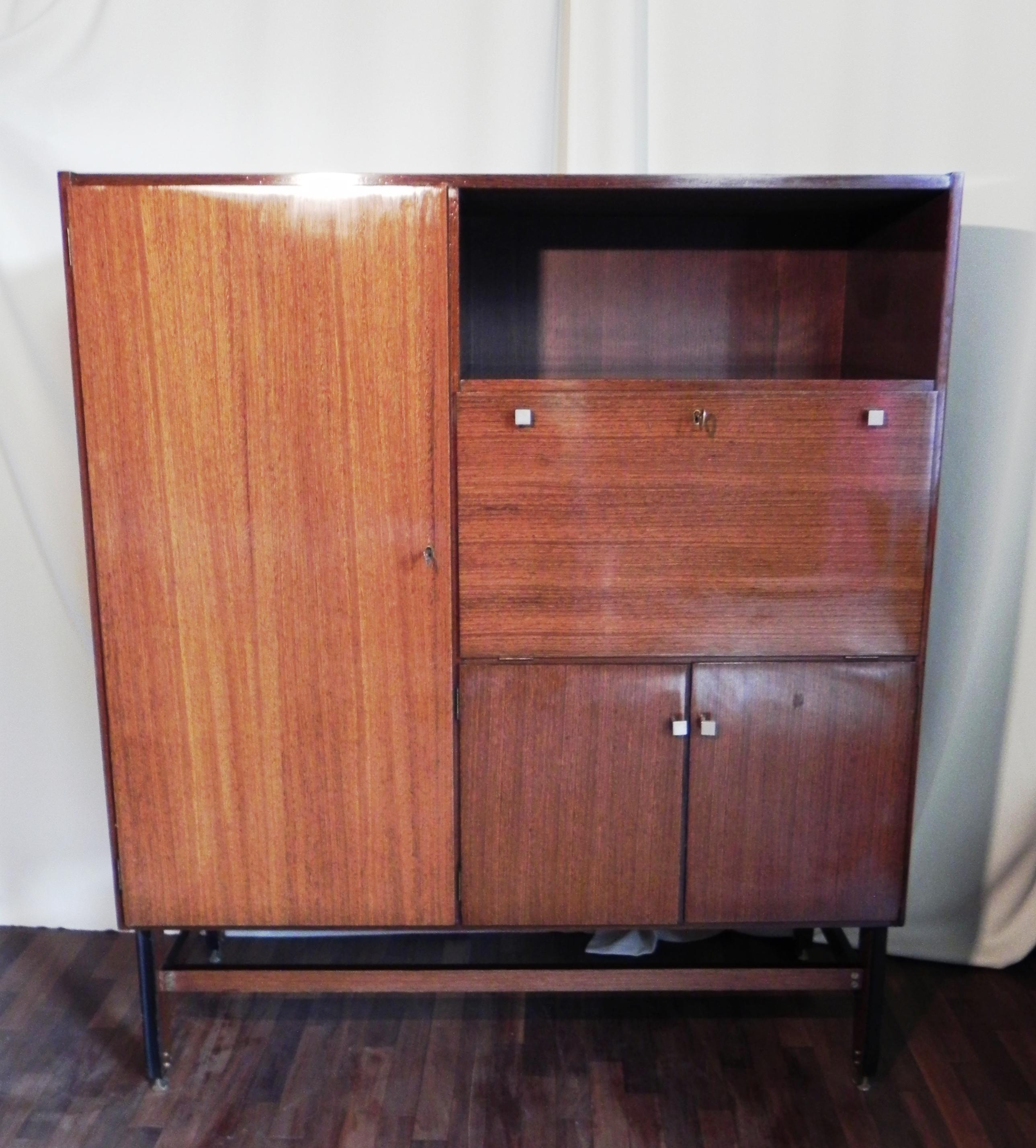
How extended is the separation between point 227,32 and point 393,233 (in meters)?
0.78

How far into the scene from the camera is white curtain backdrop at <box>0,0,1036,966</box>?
6.43ft

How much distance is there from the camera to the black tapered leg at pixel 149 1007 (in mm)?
1776

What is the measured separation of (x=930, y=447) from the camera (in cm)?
160

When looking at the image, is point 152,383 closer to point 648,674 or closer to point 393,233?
point 393,233

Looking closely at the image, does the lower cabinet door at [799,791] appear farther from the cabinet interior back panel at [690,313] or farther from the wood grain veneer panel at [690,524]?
Answer: the cabinet interior back panel at [690,313]

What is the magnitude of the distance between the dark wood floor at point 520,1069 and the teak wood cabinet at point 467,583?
0.59ft

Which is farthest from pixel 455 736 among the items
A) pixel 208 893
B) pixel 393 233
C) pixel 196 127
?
pixel 196 127

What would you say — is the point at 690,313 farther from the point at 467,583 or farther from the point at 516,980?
the point at 516,980

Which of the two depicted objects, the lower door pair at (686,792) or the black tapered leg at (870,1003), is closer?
the lower door pair at (686,792)

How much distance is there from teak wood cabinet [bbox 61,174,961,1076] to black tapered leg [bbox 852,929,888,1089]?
0.5 inches

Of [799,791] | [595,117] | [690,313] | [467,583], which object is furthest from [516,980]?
[595,117]

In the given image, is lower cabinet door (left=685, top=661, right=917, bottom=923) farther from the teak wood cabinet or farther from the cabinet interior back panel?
the cabinet interior back panel

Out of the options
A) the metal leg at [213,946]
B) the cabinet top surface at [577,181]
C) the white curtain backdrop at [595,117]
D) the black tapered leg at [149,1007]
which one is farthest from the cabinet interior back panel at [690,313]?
the metal leg at [213,946]

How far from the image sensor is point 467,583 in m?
1.63
